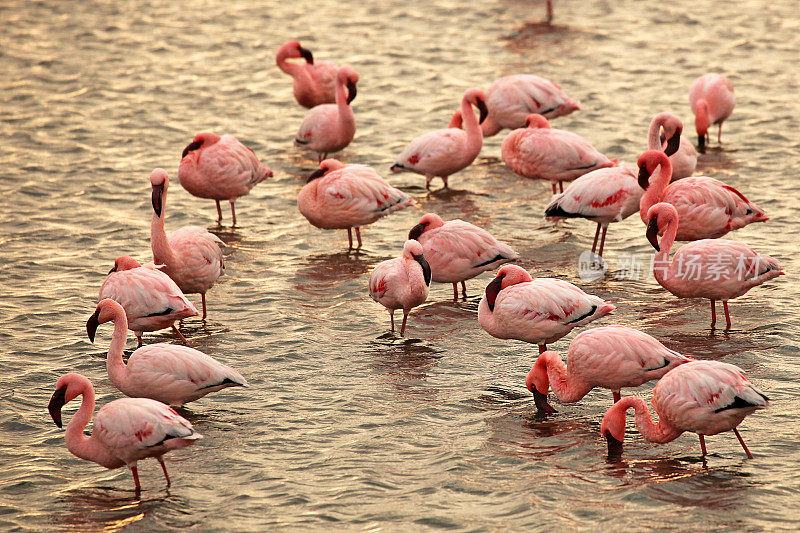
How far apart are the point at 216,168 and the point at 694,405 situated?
21.9ft

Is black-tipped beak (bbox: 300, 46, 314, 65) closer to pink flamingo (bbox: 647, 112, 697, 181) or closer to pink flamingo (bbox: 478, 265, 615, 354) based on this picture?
pink flamingo (bbox: 647, 112, 697, 181)

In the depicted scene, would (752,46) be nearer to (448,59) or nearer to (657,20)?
(657,20)

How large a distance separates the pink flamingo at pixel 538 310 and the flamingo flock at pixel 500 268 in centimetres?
1

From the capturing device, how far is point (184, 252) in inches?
399

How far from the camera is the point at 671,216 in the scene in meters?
9.97

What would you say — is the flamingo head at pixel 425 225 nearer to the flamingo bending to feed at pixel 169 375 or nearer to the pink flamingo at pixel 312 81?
the flamingo bending to feed at pixel 169 375

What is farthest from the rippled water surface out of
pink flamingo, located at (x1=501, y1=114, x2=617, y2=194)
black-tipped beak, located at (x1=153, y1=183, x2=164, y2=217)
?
black-tipped beak, located at (x1=153, y1=183, x2=164, y2=217)

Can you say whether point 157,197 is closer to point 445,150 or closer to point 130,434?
point 130,434

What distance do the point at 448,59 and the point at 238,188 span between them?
691 centimetres

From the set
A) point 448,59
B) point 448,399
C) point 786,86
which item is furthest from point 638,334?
point 448,59

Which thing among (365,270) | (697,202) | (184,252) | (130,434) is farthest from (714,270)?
(130,434)

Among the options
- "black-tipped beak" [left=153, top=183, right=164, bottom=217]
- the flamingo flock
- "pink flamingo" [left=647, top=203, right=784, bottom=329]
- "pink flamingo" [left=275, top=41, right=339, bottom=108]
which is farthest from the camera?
"pink flamingo" [left=275, top=41, right=339, bottom=108]

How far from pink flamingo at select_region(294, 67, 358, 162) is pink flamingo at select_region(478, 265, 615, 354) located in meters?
5.38

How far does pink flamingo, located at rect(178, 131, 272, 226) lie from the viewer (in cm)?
1216
